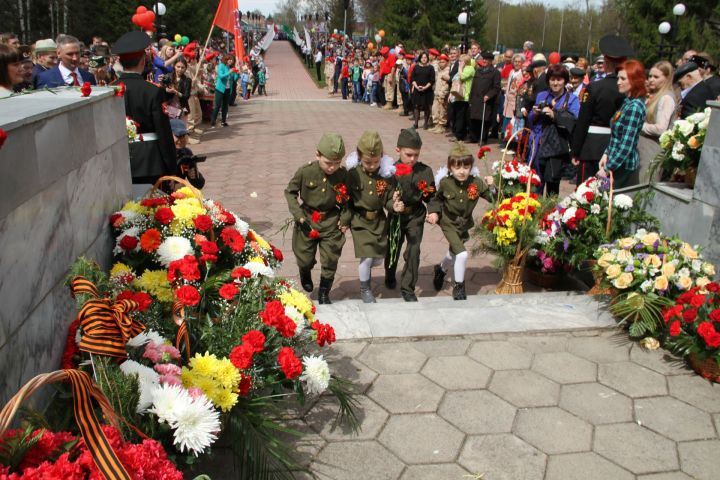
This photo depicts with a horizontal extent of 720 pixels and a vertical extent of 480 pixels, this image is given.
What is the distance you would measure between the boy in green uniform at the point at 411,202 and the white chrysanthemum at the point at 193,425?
275 cm

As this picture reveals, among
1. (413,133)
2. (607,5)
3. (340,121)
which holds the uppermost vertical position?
(607,5)

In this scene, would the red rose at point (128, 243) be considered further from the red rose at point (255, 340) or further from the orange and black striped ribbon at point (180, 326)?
the red rose at point (255, 340)

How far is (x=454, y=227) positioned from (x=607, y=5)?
159ft

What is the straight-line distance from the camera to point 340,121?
17969 mm

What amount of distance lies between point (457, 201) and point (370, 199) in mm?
737

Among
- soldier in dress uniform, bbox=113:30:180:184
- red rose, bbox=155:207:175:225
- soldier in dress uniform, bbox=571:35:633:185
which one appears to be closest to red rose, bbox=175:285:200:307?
red rose, bbox=155:207:175:225

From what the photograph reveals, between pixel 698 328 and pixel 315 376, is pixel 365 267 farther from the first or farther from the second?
pixel 698 328

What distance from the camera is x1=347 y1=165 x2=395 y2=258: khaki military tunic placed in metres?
4.68

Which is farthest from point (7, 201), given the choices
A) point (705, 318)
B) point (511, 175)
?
point (511, 175)

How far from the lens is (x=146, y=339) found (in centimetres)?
256

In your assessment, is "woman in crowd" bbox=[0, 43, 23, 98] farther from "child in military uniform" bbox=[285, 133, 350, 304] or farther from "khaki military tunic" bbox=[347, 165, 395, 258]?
"khaki military tunic" bbox=[347, 165, 395, 258]

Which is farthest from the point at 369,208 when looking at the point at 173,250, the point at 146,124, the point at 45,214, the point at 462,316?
the point at 45,214

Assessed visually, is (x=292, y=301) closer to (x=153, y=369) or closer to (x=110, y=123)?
(x=153, y=369)

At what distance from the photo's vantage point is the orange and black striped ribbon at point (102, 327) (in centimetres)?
211
